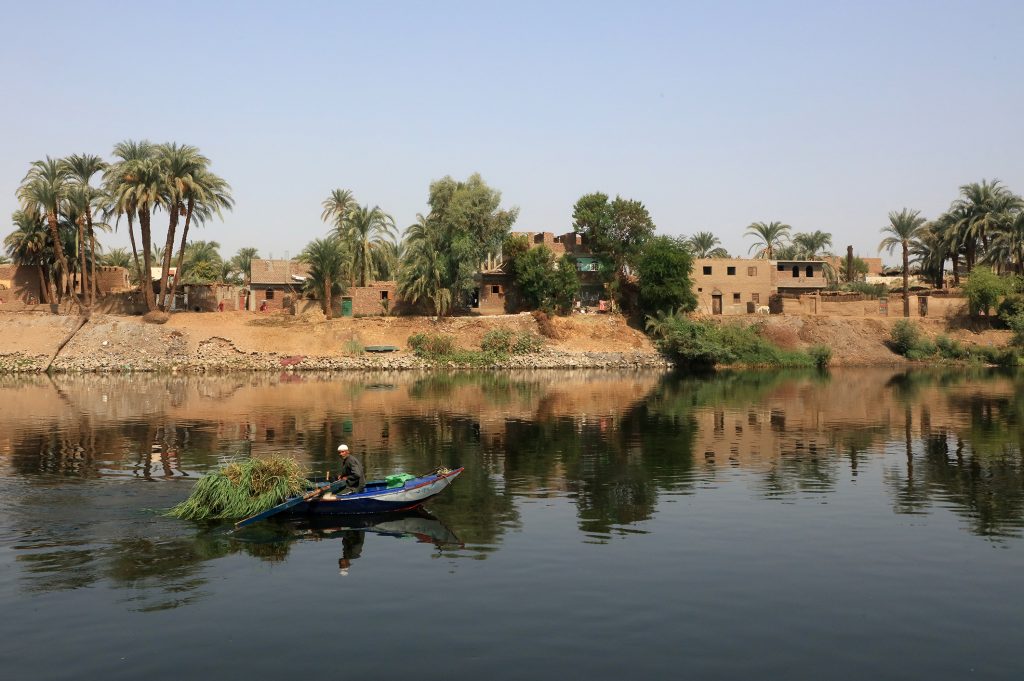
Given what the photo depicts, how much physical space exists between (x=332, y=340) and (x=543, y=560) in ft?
221

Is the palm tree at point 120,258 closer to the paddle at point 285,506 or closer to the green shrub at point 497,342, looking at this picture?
the green shrub at point 497,342

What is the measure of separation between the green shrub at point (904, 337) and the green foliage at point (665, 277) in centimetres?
2020

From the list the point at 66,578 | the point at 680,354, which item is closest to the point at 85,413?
the point at 66,578

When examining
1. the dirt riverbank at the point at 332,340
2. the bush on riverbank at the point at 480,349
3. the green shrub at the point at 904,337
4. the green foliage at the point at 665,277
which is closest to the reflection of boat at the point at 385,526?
the dirt riverbank at the point at 332,340

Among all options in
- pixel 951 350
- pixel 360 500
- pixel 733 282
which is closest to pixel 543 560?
pixel 360 500

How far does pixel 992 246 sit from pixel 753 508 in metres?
84.5

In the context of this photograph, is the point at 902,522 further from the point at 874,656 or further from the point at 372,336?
the point at 372,336

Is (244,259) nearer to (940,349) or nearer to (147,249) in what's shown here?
(147,249)

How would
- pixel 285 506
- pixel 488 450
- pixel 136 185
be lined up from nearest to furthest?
pixel 285 506 < pixel 488 450 < pixel 136 185

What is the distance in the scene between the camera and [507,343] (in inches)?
3423

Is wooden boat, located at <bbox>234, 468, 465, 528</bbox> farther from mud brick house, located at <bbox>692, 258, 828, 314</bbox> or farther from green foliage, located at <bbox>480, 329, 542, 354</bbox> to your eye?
mud brick house, located at <bbox>692, 258, 828, 314</bbox>

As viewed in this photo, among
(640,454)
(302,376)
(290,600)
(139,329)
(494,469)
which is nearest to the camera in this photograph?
(290,600)

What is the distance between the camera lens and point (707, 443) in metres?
39.1

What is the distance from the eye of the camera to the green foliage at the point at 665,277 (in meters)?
90.4
